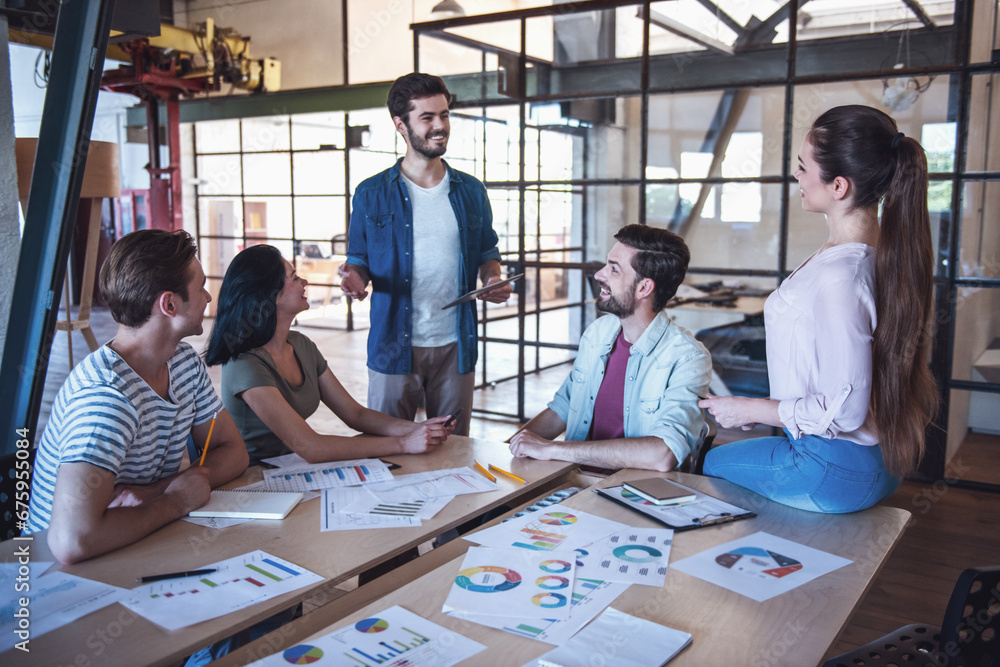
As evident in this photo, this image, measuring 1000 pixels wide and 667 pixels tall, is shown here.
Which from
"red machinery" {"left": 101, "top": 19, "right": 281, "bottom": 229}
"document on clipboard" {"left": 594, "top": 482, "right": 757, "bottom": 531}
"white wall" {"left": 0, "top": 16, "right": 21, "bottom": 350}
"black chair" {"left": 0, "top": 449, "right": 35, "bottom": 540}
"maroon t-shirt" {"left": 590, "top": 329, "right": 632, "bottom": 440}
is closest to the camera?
"document on clipboard" {"left": 594, "top": 482, "right": 757, "bottom": 531}

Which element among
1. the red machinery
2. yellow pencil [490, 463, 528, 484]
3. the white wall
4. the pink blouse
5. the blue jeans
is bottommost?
yellow pencil [490, 463, 528, 484]

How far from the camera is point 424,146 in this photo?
2850 mm

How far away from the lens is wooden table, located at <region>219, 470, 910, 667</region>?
1155mm

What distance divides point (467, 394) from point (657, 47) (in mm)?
2763

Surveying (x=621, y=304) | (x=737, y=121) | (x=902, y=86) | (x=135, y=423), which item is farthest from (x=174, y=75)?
(x=135, y=423)

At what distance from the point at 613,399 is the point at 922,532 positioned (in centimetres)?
205

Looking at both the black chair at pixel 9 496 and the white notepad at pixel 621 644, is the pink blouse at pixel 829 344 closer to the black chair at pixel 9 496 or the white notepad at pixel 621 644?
the white notepad at pixel 621 644

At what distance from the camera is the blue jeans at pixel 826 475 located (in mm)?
1707

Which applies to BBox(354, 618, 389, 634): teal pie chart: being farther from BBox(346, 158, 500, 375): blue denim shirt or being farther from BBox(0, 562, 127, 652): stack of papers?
BBox(346, 158, 500, 375): blue denim shirt

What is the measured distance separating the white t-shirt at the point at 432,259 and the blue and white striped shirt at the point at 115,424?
45.5 inches

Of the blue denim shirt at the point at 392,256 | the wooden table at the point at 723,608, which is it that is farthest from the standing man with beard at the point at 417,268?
the wooden table at the point at 723,608

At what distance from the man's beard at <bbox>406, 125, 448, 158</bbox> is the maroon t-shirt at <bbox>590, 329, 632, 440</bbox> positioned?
101 cm

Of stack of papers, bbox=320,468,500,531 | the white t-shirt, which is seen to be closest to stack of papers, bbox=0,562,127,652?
stack of papers, bbox=320,468,500,531

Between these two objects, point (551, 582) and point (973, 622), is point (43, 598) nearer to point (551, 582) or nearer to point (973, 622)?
point (551, 582)
